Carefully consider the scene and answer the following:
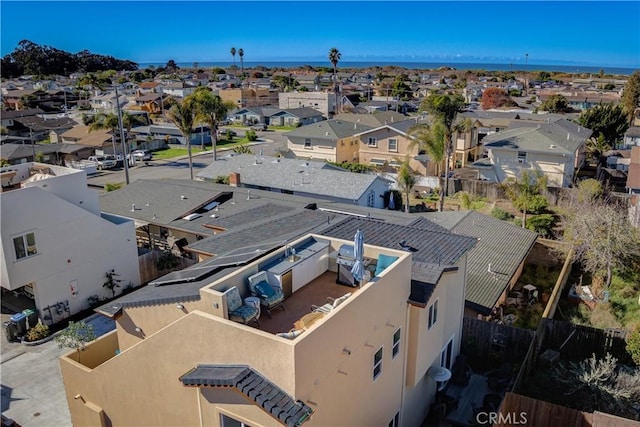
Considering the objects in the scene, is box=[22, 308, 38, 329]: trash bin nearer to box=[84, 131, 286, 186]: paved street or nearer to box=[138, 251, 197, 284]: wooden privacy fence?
box=[138, 251, 197, 284]: wooden privacy fence

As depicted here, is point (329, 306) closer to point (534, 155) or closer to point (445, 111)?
point (445, 111)

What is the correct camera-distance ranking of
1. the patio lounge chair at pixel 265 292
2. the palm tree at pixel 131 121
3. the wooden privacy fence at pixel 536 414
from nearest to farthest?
the patio lounge chair at pixel 265 292, the wooden privacy fence at pixel 536 414, the palm tree at pixel 131 121

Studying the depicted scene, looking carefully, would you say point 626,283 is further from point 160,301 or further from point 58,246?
point 58,246

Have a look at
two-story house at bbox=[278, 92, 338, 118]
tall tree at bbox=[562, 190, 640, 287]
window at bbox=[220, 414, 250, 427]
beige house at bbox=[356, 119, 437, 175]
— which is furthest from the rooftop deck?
two-story house at bbox=[278, 92, 338, 118]

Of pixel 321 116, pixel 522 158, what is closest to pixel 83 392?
pixel 522 158

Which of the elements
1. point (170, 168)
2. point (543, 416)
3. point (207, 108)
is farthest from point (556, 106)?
point (543, 416)

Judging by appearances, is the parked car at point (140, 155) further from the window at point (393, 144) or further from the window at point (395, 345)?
the window at point (395, 345)

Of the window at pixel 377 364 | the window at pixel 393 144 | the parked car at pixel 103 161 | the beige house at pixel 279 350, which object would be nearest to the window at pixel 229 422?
the beige house at pixel 279 350
